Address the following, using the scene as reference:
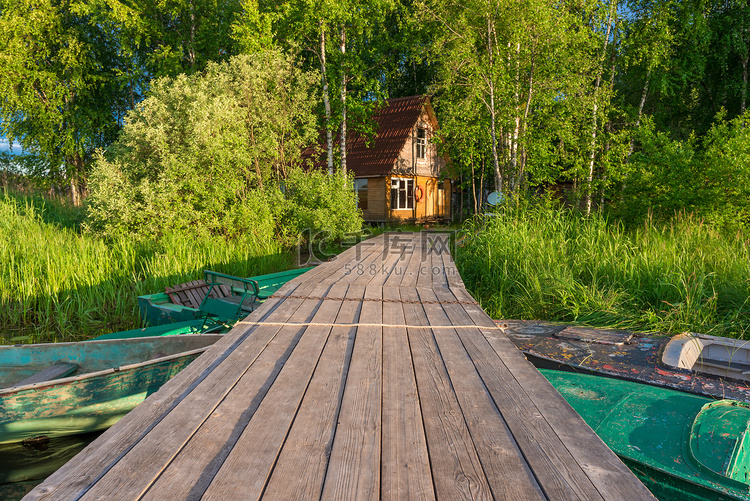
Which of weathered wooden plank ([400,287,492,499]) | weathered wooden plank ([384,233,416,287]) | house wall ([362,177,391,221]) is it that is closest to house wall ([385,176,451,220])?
house wall ([362,177,391,221])

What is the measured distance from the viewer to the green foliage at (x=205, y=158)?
9.51 m

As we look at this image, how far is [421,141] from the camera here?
23.7 m

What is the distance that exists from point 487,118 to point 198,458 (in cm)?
1585

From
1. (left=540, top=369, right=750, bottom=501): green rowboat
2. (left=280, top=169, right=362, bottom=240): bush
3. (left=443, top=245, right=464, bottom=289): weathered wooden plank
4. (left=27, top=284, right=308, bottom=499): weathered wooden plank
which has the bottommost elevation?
(left=540, top=369, right=750, bottom=501): green rowboat

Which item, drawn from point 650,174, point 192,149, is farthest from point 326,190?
point 650,174

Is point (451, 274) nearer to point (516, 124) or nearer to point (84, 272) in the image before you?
point (84, 272)

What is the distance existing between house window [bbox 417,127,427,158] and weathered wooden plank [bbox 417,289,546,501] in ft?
70.4

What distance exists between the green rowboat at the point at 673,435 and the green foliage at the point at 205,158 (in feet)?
27.8

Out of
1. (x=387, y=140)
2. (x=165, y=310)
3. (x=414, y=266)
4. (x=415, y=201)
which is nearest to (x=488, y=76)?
(x=387, y=140)

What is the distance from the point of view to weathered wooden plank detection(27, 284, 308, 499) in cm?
148

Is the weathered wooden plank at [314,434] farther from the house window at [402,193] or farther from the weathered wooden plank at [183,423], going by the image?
the house window at [402,193]

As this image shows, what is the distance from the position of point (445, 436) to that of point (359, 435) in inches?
14.4

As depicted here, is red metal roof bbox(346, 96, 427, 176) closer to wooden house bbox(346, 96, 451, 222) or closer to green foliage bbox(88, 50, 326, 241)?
wooden house bbox(346, 96, 451, 222)

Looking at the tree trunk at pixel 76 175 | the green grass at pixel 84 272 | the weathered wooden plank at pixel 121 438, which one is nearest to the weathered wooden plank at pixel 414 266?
the weathered wooden plank at pixel 121 438
